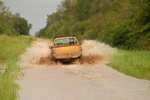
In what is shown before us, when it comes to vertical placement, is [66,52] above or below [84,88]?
above

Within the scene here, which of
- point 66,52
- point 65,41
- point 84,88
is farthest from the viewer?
point 65,41

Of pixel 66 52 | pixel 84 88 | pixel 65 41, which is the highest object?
pixel 65 41

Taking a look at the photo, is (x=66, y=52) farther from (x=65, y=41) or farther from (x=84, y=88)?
(x=84, y=88)

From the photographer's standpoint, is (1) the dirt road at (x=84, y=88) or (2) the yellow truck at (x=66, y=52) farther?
(2) the yellow truck at (x=66, y=52)

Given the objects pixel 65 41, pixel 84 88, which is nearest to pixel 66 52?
pixel 65 41

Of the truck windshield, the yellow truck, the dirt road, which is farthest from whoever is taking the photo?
the truck windshield

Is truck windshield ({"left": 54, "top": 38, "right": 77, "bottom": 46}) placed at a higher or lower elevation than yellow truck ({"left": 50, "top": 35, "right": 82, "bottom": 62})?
higher

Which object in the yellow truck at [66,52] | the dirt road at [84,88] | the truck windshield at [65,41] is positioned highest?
the truck windshield at [65,41]

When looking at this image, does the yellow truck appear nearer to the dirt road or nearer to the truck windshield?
the truck windshield

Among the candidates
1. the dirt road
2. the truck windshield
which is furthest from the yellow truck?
the dirt road

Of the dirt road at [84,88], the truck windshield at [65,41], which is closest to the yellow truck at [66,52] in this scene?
the truck windshield at [65,41]

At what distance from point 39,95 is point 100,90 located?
1.88m

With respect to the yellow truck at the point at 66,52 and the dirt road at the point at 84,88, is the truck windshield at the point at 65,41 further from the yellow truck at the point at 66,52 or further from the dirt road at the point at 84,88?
the dirt road at the point at 84,88

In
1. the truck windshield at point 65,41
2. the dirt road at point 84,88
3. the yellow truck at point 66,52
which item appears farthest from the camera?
the truck windshield at point 65,41
